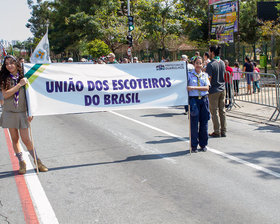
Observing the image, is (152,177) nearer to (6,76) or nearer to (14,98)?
(14,98)

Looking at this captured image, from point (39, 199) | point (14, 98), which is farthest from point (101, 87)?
point (39, 199)

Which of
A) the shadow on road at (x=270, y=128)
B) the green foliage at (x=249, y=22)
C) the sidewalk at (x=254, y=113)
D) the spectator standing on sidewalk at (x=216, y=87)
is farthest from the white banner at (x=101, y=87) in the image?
the green foliage at (x=249, y=22)

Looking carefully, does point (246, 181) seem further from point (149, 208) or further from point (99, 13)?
point (99, 13)

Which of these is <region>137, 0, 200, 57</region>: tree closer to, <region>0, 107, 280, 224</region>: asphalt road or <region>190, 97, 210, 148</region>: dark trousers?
<region>0, 107, 280, 224</region>: asphalt road

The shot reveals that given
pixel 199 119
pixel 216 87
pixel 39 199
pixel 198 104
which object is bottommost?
pixel 39 199

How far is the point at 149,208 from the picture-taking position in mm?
4902

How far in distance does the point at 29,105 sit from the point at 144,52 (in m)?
34.1

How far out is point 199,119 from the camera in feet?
25.1

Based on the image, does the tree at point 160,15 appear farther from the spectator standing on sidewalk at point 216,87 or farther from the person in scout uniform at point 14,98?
the person in scout uniform at point 14,98

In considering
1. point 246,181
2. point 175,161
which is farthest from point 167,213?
point 175,161

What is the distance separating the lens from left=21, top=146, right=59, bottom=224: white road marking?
4680 mm

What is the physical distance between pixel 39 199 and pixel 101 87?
252 cm

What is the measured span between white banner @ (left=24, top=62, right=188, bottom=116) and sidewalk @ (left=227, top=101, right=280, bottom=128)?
4.33m

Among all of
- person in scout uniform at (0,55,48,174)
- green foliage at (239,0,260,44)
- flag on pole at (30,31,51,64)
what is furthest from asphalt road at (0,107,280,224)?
green foliage at (239,0,260,44)
